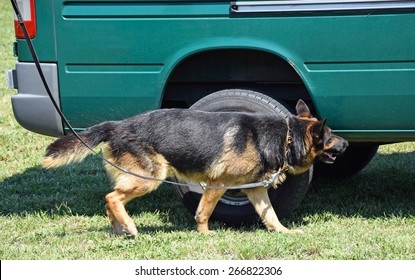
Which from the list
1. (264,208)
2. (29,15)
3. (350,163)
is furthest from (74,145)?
(350,163)

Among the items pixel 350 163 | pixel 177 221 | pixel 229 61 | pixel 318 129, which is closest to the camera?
pixel 318 129

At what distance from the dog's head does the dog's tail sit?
134 centimetres

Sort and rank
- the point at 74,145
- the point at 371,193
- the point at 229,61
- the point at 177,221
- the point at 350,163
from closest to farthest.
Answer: the point at 74,145 < the point at 229,61 < the point at 177,221 < the point at 371,193 < the point at 350,163

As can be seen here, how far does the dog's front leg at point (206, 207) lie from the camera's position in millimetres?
5137

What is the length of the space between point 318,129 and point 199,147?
32.2 inches

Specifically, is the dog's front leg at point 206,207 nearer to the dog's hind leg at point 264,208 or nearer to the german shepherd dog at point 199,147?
the german shepherd dog at point 199,147

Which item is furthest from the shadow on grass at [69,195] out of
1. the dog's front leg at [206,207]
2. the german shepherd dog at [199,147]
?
the german shepherd dog at [199,147]

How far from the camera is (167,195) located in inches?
251

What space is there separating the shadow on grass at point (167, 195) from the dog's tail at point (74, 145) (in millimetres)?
765

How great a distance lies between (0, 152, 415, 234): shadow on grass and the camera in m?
5.82

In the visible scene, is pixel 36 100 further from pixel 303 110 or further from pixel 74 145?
pixel 303 110

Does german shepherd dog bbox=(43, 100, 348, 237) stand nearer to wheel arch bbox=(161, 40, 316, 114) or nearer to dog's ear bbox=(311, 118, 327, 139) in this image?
dog's ear bbox=(311, 118, 327, 139)

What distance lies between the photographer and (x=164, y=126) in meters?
5.09
